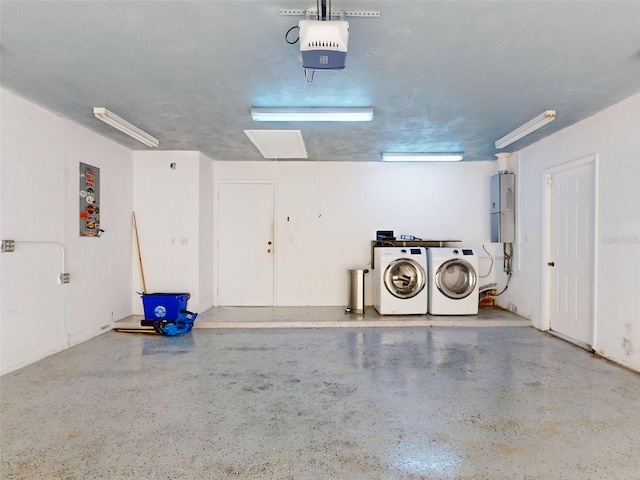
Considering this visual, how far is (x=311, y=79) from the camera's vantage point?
2926mm

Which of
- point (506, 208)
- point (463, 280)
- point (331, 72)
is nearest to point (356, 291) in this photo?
point (463, 280)

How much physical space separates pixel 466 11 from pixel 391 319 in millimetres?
3972

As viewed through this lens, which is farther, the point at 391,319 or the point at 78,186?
the point at 391,319

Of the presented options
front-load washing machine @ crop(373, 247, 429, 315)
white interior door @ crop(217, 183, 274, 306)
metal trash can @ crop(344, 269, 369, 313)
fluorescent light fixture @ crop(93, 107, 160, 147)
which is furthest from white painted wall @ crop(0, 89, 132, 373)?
front-load washing machine @ crop(373, 247, 429, 315)

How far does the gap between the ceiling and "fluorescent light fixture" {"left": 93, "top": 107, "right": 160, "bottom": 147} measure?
101 mm

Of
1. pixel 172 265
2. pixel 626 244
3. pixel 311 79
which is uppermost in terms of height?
pixel 311 79

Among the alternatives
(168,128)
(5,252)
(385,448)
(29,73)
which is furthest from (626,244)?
(5,252)

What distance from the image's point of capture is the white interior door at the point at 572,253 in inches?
159

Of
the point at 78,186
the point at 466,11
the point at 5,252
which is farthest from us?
the point at 78,186

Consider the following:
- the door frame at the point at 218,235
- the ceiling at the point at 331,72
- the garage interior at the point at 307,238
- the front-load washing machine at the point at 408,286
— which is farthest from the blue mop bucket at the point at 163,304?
the front-load washing machine at the point at 408,286

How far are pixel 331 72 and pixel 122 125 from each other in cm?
259

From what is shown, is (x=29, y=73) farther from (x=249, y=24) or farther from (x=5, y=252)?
(x=249, y=24)

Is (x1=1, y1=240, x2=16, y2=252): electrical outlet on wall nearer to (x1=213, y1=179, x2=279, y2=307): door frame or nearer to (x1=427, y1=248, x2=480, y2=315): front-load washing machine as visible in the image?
(x1=213, y1=179, x2=279, y2=307): door frame

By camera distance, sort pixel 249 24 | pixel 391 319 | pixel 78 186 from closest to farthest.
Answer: pixel 249 24 → pixel 78 186 → pixel 391 319
